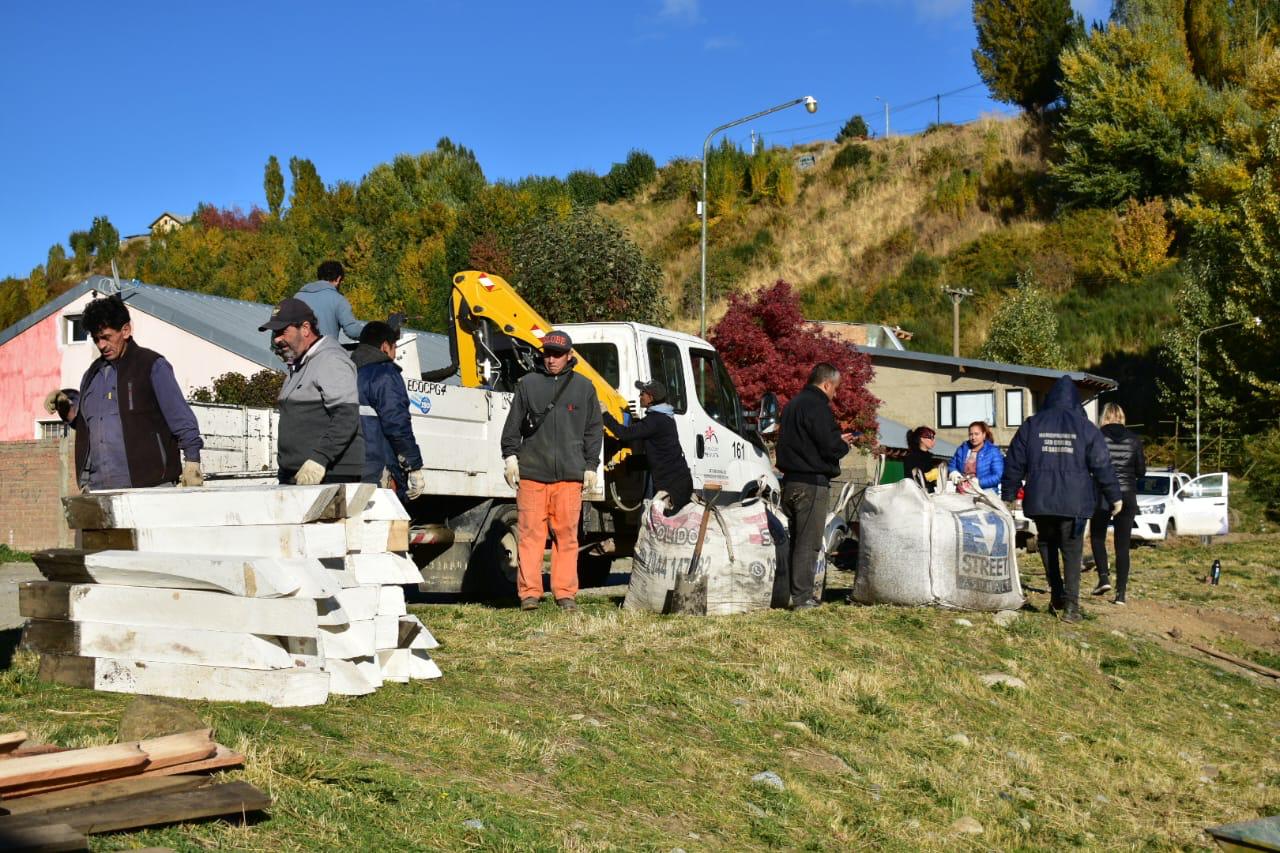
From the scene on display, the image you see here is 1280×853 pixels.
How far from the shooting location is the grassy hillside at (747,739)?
15.6ft

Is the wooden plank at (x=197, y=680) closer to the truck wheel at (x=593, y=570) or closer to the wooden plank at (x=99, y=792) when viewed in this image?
the wooden plank at (x=99, y=792)

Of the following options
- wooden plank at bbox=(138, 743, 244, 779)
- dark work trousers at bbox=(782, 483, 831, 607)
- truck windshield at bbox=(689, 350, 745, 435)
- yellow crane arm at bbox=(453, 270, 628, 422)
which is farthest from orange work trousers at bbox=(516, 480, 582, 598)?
wooden plank at bbox=(138, 743, 244, 779)

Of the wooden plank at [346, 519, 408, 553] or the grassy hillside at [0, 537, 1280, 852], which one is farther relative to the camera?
the wooden plank at [346, 519, 408, 553]

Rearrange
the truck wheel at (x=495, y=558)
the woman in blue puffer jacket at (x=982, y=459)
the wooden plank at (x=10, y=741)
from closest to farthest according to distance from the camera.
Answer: the wooden plank at (x=10, y=741) → the truck wheel at (x=495, y=558) → the woman in blue puffer jacket at (x=982, y=459)

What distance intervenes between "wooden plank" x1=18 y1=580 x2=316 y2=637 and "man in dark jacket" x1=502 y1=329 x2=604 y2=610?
372 cm

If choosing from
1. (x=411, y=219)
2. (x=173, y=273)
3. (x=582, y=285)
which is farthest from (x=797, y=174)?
(x=582, y=285)

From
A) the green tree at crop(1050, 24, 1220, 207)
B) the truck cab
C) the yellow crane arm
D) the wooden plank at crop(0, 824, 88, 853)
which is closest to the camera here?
the wooden plank at crop(0, 824, 88, 853)

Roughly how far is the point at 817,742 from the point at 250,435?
750 cm

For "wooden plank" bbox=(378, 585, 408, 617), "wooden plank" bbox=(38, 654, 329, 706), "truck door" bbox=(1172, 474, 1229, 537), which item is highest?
"wooden plank" bbox=(378, 585, 408, 617)

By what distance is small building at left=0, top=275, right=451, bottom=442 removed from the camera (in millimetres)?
31094

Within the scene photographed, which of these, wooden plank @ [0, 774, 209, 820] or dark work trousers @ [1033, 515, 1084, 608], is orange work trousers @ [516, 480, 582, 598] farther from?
wooden plank @ [0, 774, 209, 820]

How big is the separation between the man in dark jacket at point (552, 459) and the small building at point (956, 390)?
3541cm

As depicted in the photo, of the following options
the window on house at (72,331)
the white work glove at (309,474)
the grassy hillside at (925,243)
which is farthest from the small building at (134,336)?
the grassy hillside at (925,243)

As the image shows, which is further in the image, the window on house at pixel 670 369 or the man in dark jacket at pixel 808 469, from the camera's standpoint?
the window on house at pixel 670 369
